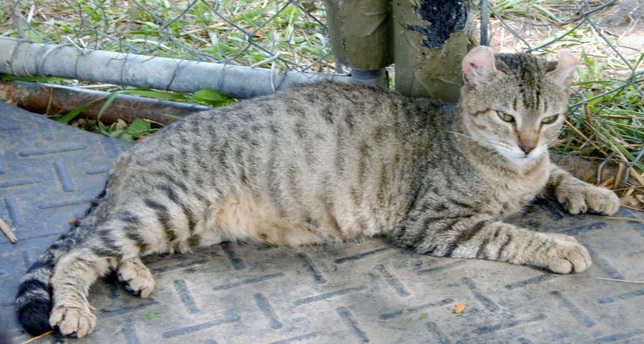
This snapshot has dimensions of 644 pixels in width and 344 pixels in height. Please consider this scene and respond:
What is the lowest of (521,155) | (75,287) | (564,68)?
(75,287)

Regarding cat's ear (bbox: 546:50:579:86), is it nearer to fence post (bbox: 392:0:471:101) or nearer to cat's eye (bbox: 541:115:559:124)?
cat's eye (bbox: 541:115:559:124)

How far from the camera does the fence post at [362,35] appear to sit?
4340mm

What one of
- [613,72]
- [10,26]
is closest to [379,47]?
[613,72]

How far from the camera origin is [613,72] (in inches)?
203

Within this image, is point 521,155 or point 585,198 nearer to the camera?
point 521,155

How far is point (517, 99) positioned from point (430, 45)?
2.03 feet

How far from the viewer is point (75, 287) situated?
142 inches

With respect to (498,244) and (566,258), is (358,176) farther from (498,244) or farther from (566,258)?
(566,258)

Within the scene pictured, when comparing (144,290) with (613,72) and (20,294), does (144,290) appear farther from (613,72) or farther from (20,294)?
(613,72)

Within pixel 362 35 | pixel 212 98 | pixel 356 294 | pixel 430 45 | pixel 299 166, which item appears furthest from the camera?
pixel 212 98

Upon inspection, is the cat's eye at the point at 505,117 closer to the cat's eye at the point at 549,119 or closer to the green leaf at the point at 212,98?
the cat's eye at the point at 549,119

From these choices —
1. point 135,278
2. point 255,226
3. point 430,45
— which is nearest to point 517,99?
point 430,45

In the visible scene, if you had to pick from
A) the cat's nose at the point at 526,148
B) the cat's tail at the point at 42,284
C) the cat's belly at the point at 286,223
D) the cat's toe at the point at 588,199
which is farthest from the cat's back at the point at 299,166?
the cat's toe at the point at 588,199

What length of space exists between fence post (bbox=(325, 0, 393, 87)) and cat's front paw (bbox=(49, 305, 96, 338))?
6.56ft
